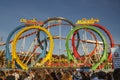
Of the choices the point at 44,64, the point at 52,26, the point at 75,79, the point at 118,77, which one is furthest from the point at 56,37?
the point at 118,77

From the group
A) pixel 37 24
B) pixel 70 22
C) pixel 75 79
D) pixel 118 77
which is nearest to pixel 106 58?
pixel 70 22

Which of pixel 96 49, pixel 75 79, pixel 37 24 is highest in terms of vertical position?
pixel 37 24

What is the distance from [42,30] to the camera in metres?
36.3

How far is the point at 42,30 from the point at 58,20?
3581 millimetres

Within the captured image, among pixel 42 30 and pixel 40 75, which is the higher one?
pixel 42 30

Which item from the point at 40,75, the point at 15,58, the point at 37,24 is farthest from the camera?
the point at 37,24

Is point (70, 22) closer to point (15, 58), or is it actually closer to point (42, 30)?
point (42, 30)

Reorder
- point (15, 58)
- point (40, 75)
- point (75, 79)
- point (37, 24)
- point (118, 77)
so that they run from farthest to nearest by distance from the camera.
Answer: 1. point (37, 24)
2. point (15, 58)
3. point (75, 79)
4. point (40, 75)
5. point (118, 77)

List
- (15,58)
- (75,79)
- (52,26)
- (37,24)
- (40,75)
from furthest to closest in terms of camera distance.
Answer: (52,26) < (37,24) < (15,58) < (75,79) < (40,75)

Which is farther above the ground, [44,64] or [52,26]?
[52,26]

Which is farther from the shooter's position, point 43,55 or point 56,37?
point 56,37

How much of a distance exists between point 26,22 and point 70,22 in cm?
616

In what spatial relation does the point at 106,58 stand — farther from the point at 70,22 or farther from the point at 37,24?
the point at 37,24

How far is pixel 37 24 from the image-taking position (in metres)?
37.9
